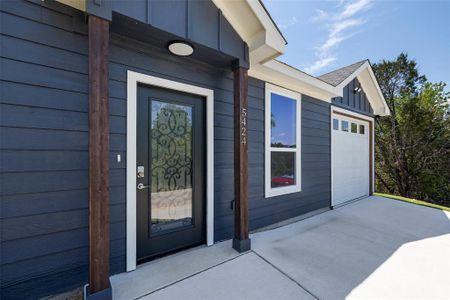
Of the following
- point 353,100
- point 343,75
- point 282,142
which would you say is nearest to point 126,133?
point 282,142

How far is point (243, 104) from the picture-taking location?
103 inches

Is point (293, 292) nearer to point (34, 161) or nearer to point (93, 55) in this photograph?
point (34, 161)

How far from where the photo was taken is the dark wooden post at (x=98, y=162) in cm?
158

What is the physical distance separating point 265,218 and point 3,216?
10.6ft

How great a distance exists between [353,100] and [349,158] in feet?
5.35

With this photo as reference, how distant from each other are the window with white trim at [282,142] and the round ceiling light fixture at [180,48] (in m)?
1.70

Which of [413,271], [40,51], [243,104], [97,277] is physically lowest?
[413,271]

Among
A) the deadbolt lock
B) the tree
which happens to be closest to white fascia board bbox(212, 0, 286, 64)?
the deadbolt lock

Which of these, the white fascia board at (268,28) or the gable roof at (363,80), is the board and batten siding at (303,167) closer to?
the gable roof at (363,80)

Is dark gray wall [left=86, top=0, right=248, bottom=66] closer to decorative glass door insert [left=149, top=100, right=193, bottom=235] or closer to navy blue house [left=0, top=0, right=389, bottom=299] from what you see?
navy blue house [left=0, top=0, right=389, bottom=299]

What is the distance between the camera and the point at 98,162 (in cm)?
160

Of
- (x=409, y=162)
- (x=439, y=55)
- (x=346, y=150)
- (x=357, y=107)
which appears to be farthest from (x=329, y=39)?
(x=409, y=162)

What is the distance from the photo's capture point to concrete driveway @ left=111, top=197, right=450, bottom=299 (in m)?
1.88

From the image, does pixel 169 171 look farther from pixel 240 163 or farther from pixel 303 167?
pixel 303 167
